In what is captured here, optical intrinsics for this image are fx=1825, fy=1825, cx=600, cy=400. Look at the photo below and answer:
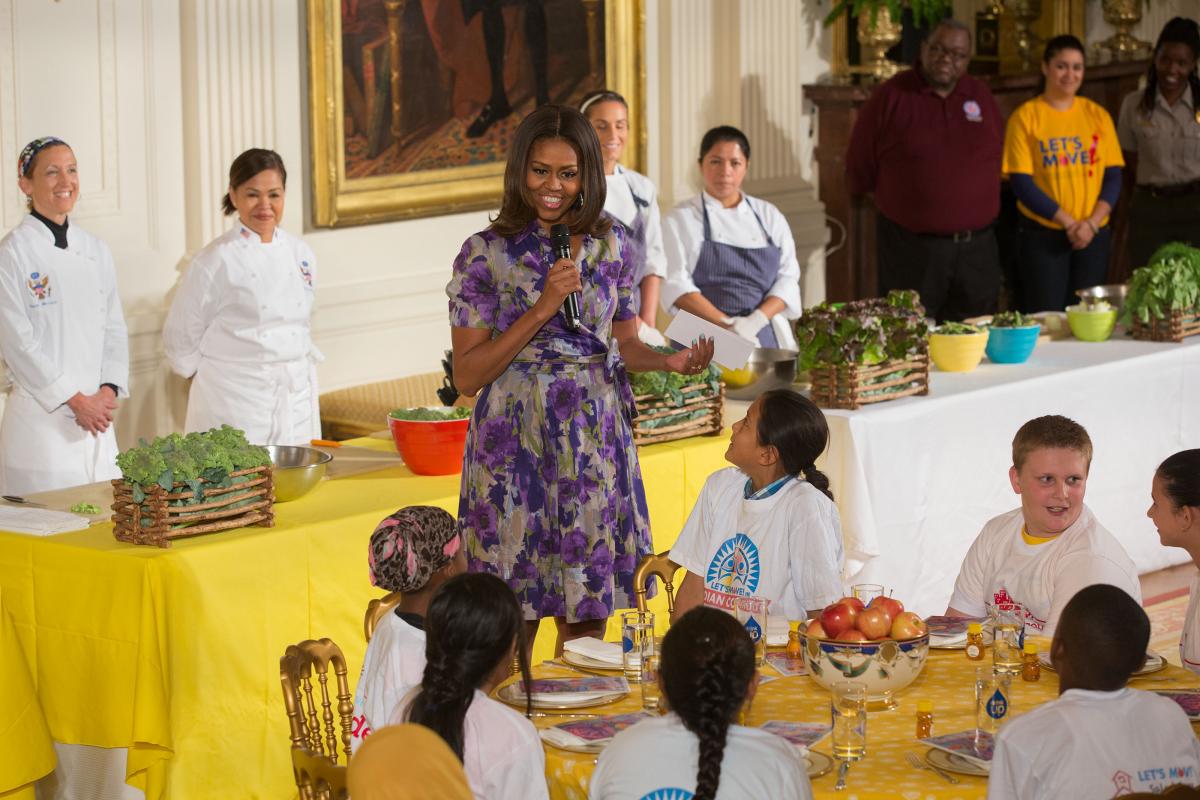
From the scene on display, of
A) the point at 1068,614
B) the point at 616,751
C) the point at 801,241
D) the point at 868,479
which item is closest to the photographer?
the point at 616,751

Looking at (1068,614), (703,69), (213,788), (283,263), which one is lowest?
(213,788)

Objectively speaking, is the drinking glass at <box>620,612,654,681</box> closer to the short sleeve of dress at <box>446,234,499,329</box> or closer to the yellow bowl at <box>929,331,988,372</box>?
the short sleeve of dress at <box>446,234,499,329</box>

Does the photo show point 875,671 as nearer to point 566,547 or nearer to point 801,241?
point 566,547

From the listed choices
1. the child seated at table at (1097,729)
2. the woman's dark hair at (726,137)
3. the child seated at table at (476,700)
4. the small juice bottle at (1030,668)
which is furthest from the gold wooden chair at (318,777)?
the woman's dark hair at (726,137)

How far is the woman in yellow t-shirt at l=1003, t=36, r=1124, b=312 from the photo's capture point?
7734mm

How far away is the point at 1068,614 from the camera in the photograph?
256cm

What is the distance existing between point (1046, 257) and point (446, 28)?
2777mm

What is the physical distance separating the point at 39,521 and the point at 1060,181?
203 inches

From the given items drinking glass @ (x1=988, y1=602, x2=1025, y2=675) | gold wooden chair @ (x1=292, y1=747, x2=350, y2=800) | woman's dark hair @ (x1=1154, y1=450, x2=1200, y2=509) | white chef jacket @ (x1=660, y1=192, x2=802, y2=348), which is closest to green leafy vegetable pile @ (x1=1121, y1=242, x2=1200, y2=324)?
white chef jacket @ (x1=660, y1=192, x2=802, y2=348)

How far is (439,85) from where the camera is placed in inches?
283

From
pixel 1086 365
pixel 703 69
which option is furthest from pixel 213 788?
pixel 703 69

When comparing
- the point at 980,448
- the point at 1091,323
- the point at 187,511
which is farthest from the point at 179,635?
the point at 1091,323

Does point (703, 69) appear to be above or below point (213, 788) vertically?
above

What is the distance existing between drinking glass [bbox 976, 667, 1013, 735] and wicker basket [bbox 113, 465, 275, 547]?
5.67ft
